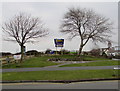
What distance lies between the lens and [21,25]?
2028 centimetres

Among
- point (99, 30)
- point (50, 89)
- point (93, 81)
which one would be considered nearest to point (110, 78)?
point (93, 81)

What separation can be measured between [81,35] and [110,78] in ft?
86.5

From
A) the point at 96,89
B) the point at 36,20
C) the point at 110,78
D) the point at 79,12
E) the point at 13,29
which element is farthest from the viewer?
the point at 79,12

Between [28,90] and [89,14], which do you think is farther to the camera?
[89,14]

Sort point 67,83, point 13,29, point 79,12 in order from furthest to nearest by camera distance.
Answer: point 79,12, point 13,29, point 67,83

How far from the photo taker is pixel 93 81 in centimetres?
805

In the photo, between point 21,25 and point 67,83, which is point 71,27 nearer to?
point 21,25

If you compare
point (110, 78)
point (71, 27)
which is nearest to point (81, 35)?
point (71, 27)

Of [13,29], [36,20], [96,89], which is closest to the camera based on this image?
[96,89]

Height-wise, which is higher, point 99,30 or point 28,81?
point 99,30

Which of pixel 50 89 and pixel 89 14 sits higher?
pixel 89 14

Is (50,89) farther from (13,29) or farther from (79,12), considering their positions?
(79,12)

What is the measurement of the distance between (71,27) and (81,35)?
10.6ft

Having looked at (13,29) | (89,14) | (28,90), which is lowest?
(28,90)
